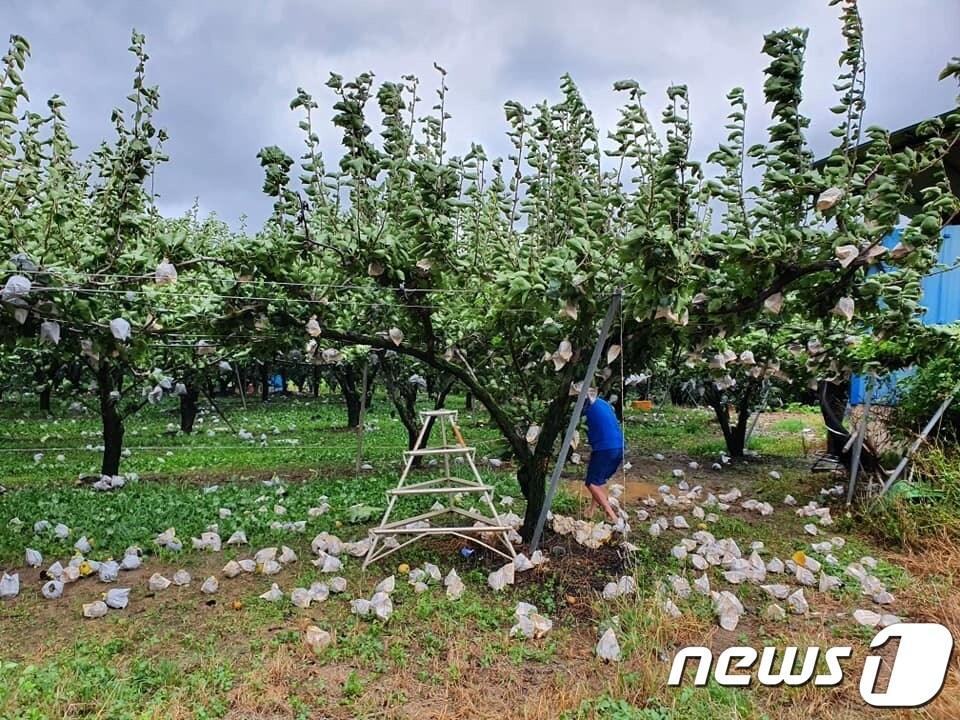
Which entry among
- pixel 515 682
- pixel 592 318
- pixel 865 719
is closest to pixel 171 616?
pixel 515 682

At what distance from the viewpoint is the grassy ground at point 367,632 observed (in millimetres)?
2990

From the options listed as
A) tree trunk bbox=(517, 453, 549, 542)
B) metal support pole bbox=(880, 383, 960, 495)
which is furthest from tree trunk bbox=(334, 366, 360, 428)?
metal support pole bbox=(880, 383, 960, 495)

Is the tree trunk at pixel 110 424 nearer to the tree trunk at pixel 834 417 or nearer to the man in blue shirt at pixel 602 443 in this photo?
the man in blue shirt at pixel 602 443

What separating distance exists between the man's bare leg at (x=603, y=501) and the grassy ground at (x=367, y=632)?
27 centimetres

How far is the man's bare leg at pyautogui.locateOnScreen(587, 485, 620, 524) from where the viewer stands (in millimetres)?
5664

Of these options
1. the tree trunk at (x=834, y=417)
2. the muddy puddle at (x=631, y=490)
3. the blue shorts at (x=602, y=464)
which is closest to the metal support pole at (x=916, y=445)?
the tree trunk at (x=834, y=417)

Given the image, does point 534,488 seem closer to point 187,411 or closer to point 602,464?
point 602,464

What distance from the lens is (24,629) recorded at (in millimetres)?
3768

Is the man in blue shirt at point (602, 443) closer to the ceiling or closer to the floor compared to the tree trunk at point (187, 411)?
closer to the ceiling

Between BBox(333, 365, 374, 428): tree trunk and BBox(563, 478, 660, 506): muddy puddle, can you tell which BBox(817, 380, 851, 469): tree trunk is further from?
BBox(333, 365, 374, 428): tree trunk

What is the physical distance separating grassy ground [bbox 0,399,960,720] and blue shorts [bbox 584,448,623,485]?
1.83ft

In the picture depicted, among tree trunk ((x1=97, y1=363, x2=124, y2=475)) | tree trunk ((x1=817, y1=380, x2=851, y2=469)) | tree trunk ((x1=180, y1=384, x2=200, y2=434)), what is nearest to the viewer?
tree trunk ((x1=97, y1=363, x2=124, y2=475))

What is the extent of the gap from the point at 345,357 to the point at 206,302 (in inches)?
130

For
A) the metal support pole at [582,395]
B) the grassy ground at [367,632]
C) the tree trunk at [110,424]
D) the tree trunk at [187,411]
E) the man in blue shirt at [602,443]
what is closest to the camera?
the grassy ground at [367,632]
